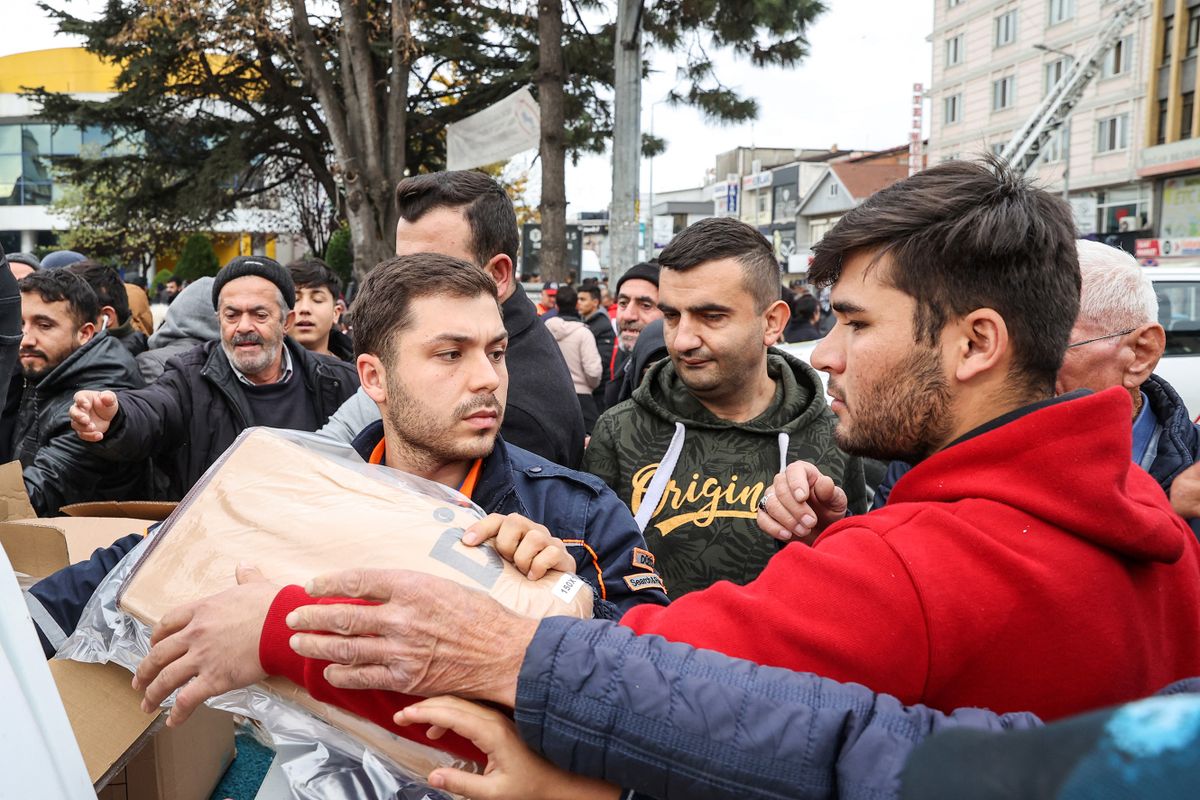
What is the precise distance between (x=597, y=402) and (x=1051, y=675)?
6.82m

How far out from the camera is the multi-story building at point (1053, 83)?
115 feet

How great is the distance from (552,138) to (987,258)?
10748 mm

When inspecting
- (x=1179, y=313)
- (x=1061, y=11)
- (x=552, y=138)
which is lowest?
(x=1179, y=313)

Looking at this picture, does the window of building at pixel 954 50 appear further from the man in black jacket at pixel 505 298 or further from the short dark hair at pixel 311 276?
the man in black jacket at pixel 505 298


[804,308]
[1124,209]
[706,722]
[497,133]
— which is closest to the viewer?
[706,722]

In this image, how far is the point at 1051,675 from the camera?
3.97ft

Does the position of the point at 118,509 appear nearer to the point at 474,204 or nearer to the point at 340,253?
the point at 474,204

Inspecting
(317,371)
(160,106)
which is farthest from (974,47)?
(317,371)

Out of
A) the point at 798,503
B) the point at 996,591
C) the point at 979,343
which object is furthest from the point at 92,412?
the point at 996,591

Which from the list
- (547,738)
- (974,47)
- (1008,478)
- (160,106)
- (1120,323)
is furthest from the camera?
(974,47)

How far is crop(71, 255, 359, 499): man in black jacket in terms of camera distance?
350cm

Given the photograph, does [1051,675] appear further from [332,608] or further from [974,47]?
[974,47]

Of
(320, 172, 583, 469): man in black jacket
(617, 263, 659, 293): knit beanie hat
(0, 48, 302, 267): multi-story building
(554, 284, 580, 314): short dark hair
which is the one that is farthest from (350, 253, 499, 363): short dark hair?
(0, 48, 302, 267): multi-story building

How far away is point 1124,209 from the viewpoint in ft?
120
